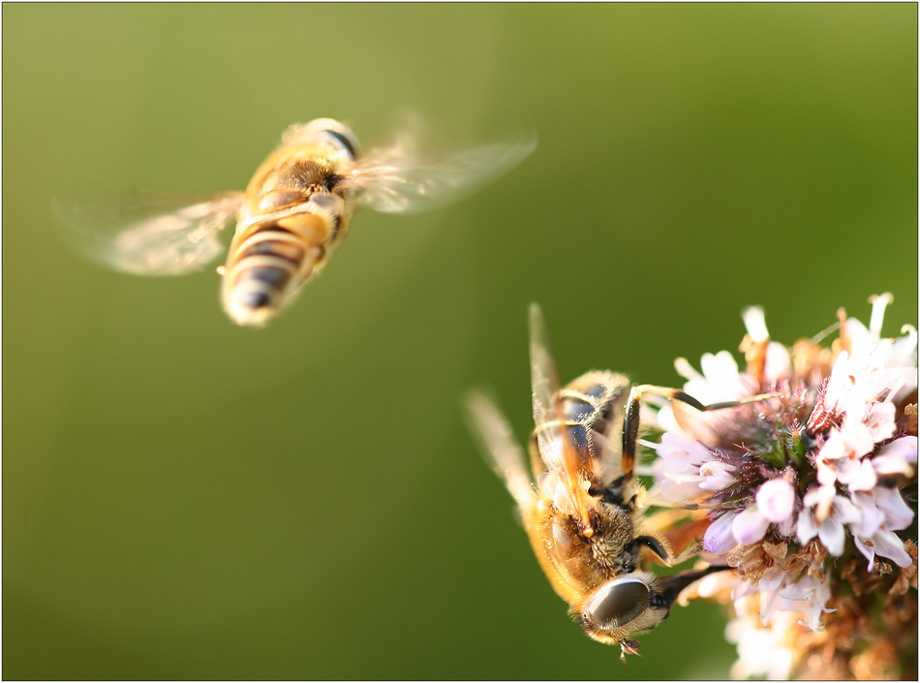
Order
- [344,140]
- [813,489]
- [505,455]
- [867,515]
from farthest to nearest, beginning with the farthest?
[344,140], [505,455], [813,489], [867,515]

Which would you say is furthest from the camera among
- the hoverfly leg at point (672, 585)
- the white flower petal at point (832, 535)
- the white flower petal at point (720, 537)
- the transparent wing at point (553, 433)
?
the hoverfly leg at point (672, 585)

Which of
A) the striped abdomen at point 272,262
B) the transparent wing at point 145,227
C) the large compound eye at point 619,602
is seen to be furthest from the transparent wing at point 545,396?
the transparent wing at point 145,227

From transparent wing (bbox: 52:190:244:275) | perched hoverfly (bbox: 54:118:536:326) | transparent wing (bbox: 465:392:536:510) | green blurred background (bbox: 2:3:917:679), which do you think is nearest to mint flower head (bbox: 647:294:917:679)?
transparent wing (bbox: 465:392:536:510)

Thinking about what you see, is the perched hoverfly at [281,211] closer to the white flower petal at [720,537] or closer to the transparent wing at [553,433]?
the transparent wing at [553,433]

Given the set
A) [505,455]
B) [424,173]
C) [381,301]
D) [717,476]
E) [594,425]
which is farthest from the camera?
[381,301]

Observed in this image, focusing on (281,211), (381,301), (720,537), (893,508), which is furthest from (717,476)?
(381,301)

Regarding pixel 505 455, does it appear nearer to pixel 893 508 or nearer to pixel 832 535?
pixel 832 535

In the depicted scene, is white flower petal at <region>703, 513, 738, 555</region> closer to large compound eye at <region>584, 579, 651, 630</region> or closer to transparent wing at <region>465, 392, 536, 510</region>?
large compound eye at <region>584, 579, 651, 630</region>

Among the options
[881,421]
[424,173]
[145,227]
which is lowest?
[881,421]
